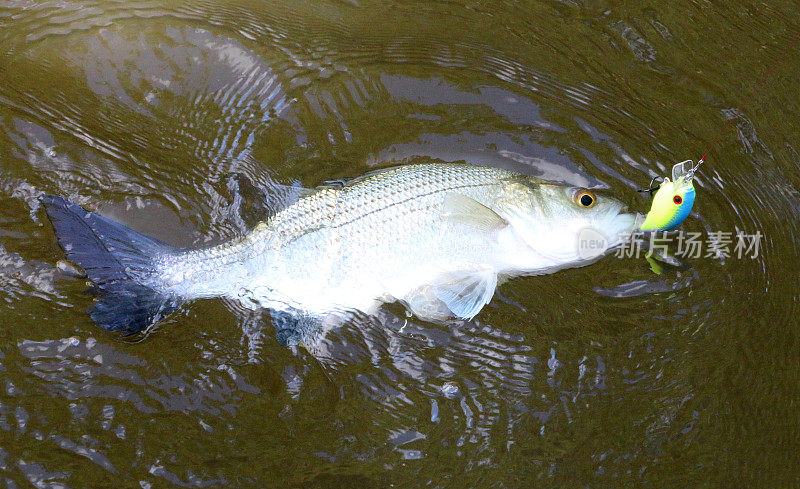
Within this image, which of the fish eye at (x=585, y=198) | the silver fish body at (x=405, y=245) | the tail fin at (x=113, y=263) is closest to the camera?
the tail fin at (x=113, y=263)

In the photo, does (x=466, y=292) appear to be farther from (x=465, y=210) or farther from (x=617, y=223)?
(x=617, y=223)

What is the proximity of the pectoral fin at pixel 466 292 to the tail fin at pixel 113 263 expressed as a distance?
4.56ft

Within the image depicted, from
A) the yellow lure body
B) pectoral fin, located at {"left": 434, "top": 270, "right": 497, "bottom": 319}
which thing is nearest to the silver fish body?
pectoral fin, located at {"left": 434, "top": 270, "right": 497, "bottom": 319}

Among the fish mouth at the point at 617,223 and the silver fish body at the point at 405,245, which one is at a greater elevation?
the fish mouth at the point at 617,223

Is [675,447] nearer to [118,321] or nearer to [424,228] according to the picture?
[424,228]

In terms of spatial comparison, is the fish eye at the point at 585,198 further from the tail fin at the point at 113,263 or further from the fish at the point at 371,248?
the tail fin at the point at 113,263

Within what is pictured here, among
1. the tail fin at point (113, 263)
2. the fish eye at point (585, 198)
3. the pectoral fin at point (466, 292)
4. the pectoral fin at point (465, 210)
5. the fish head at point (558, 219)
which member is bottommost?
the tail fin at point (113, 263)

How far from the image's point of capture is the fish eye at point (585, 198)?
139 inches

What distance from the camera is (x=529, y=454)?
10.4 feet

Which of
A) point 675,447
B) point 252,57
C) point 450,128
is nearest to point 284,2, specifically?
point 252,57

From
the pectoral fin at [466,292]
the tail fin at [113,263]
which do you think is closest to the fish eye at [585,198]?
the pectoral fin at [466,292]

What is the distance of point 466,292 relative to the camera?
11.1ft

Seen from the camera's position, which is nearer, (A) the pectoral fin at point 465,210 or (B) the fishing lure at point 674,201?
(B) the fishing lure at point 674,201

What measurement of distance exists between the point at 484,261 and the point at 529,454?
1009 mm
